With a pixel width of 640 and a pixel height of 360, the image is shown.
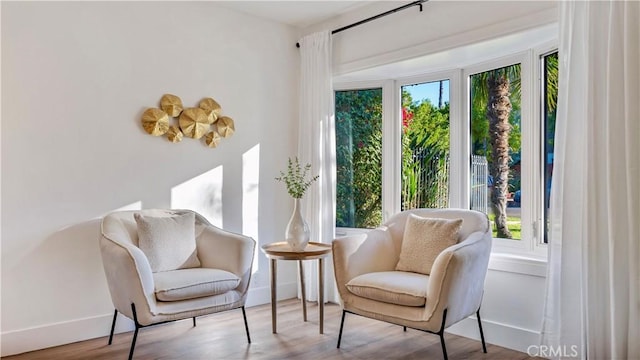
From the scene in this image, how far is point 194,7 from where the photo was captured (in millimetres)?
3764

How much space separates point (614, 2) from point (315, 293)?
2944 mm

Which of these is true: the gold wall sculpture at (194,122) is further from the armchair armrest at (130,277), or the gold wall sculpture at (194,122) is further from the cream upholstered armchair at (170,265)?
the armchair armrest at (130,277)

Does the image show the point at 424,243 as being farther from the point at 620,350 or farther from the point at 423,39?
the point at 423,39

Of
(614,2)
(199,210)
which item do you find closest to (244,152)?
(199,210)

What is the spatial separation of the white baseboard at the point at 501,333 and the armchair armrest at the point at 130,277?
198 centimetres

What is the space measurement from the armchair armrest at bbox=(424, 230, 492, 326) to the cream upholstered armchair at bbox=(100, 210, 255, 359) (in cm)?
120

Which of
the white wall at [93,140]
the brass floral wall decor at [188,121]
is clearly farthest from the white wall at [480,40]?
the brass floral wall decor at [188,121]

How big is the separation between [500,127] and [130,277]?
2.62m

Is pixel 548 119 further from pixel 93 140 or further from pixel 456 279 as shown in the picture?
pixel 93 140

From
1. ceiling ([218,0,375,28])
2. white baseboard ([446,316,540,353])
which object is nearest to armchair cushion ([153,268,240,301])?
white baseboard ([446,316,540,353])

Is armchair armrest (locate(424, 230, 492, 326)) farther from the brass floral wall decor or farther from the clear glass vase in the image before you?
the brass floral wall decor

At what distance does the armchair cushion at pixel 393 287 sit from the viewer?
2.57m

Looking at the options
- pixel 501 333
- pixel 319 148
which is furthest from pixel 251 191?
pixel 501 333

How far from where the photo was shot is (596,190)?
2338 mm
